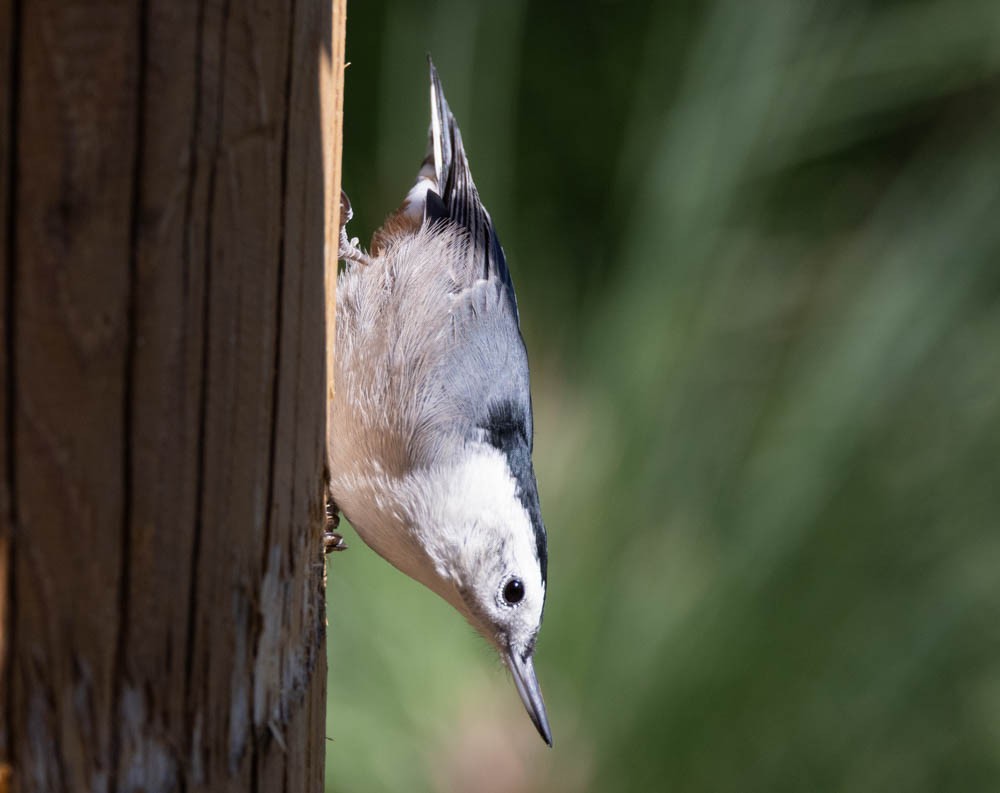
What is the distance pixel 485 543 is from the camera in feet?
5.98

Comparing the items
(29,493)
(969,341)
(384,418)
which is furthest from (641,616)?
(29,493)

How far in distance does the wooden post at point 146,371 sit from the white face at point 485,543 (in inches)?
39.2

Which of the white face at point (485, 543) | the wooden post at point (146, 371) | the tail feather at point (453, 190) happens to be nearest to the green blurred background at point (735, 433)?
the tail feather at point (453, 190)

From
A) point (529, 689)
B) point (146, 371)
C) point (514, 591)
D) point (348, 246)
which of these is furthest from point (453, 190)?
point (146, 371)

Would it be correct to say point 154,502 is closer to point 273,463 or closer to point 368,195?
point 273,463

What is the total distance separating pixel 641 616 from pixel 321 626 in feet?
3.45

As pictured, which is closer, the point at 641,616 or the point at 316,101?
the point at 316,101

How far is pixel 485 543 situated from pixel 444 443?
7.3 inches

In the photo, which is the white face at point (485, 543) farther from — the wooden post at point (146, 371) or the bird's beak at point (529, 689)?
the wooden post at point (146, 371)

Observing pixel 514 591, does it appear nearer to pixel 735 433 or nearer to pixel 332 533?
pixel 332 533

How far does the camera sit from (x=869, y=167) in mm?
2527

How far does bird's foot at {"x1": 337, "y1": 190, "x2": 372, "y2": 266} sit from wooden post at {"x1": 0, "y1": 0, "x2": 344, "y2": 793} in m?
1.31

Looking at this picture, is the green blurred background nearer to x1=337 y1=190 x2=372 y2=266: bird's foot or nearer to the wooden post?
x1=337 y1=190 x2=372 y2=266: bird's foot

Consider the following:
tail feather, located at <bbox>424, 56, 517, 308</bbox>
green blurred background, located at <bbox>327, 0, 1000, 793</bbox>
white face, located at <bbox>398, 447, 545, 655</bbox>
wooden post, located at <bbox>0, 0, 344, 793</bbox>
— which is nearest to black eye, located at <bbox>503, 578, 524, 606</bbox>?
white face, located at <bbox>398, 447, 545, 655</bbox>
